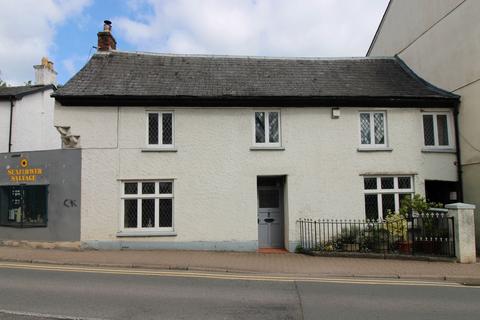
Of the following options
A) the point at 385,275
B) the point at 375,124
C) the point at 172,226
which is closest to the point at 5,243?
the point at 172,226

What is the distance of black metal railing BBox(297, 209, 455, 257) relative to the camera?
13.4 meters

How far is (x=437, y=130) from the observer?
15875mm

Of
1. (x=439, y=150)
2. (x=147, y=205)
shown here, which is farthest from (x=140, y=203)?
(x=439, y=150)

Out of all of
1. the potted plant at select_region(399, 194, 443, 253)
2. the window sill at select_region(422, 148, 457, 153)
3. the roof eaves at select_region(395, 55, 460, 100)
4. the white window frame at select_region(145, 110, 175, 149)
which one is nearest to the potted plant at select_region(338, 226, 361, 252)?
the potted plant at select_region(399, 194, 443, 253)

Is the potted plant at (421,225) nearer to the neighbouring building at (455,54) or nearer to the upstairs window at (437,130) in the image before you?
the neighbouring building at (455,54)

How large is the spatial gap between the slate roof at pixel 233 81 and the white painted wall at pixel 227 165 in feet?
1.70

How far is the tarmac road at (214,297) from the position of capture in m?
6.88

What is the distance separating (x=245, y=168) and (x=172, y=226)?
10.3ft

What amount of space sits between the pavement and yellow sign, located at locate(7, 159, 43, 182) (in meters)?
2.40

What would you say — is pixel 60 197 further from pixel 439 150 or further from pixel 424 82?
pixel 424 82

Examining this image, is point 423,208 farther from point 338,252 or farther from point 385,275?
point 385,275

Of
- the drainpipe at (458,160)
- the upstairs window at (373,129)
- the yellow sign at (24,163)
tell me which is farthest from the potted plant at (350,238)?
the yellow sign at (24,163)

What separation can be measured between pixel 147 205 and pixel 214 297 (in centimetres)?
719

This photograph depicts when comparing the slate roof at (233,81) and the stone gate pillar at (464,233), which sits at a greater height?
the slate roof at (233,81)
